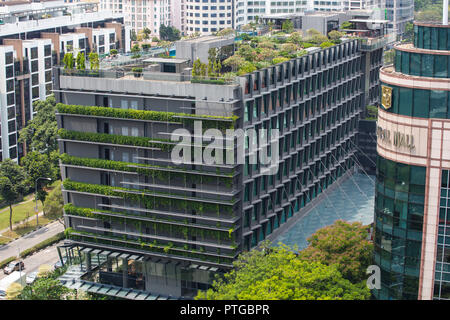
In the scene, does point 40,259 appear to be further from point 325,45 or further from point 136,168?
point 325,45

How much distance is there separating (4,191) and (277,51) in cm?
5727

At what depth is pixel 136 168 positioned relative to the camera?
294ft

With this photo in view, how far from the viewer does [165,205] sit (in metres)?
89.9

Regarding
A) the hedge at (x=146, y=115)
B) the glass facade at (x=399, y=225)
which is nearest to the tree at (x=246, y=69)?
the hedge at (x=146, y=115)

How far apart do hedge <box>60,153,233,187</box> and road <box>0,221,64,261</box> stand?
3399 cm

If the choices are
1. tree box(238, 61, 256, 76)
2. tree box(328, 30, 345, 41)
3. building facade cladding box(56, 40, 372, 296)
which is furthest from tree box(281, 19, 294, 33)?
tree box(238, 61, 256, 76)

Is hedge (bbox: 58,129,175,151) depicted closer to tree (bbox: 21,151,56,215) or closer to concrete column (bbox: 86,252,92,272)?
concrete column (bbox: 86,252,92,272)

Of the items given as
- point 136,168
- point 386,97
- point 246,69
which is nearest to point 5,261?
point 136,168

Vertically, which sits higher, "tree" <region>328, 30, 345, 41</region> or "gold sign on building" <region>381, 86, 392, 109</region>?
"tree" <region>328, 30, 345, 41</region>

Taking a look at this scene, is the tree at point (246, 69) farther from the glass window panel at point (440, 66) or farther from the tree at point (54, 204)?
the tree at point (54, 204)

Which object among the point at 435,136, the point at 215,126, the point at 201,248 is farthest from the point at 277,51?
the point at 435,136

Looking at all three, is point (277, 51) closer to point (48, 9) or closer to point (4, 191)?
point (4, 191)

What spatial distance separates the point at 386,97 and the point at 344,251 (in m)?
21.0

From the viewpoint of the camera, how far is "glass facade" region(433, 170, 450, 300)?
6962 cm
